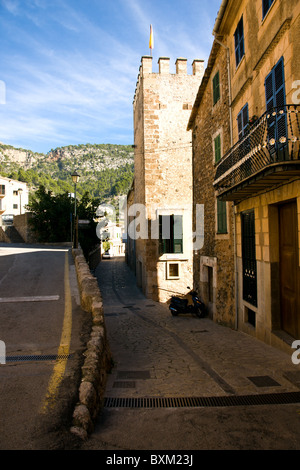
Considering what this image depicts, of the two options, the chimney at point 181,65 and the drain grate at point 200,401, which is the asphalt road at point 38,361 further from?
the chimney at point 181,65

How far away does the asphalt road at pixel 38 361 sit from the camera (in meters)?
3.21

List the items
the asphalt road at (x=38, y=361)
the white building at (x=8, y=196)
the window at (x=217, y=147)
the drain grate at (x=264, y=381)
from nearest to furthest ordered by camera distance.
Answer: the asphalt road at (x=38, y=361) → the drain grate at (x=264, y=381) → the window at (x=217, y=147) → the white building at (x=8, y=196)

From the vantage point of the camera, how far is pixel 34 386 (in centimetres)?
407

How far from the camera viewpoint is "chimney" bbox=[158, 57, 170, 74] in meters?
21.5

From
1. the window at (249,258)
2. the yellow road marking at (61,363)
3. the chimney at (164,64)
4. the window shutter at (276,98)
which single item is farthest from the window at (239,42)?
the chimney at (164,64)

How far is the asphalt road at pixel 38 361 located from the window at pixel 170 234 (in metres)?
10.9

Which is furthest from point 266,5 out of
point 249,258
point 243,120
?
point 249,258

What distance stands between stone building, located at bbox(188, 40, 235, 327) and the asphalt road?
5496 millimetres

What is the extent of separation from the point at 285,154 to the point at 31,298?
23.5ft

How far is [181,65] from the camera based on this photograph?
71.5 ft

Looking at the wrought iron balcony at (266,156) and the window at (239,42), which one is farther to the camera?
the window at (239,42)

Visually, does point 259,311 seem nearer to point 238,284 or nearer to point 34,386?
point 238,284

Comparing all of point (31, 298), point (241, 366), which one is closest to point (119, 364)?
point (241, 366)

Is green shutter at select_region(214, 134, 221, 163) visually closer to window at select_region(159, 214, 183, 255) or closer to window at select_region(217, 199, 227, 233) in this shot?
window at select_region(217, 199, 227, 233)
